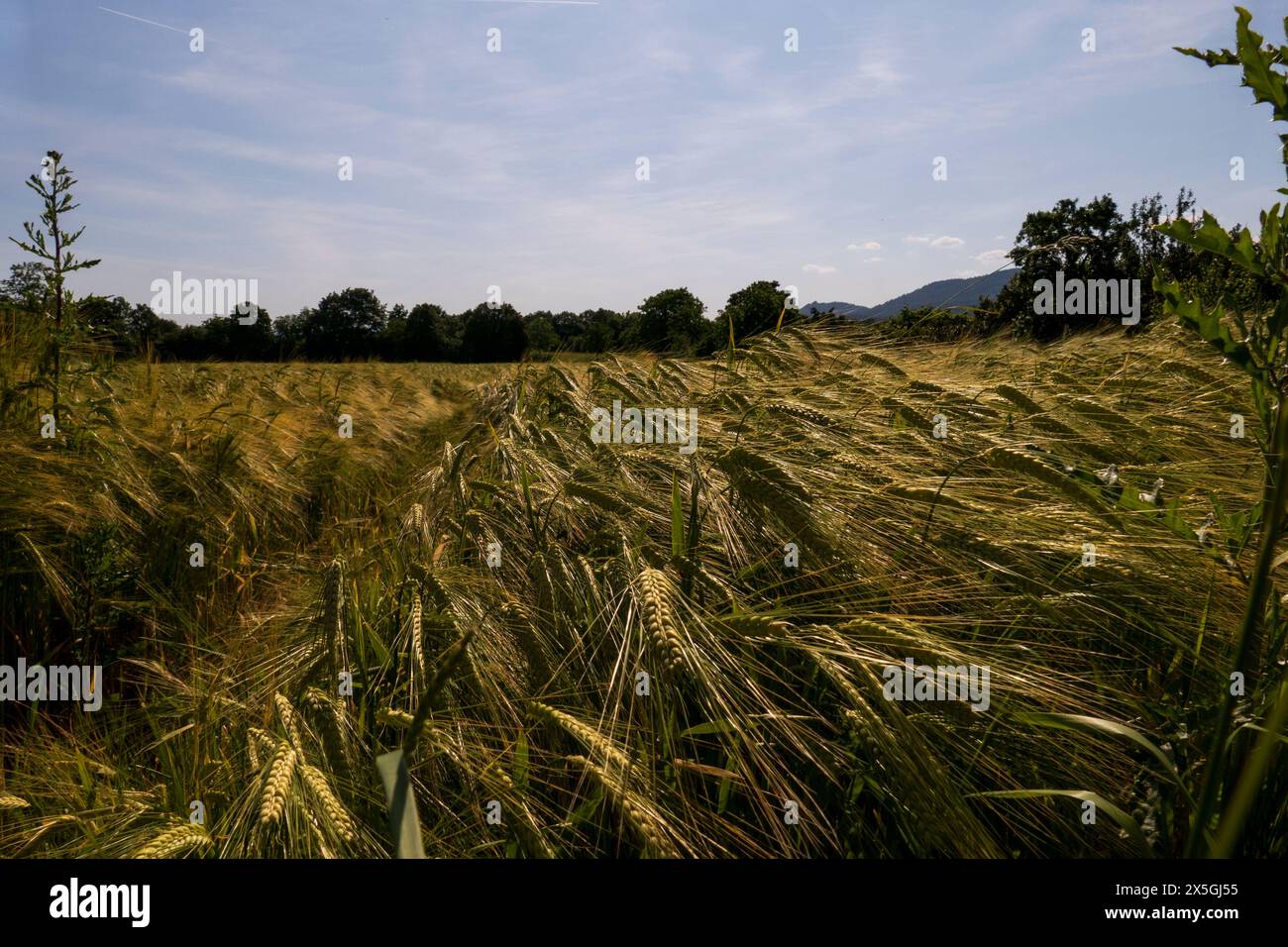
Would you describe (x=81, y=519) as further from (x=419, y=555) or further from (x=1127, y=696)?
(x=1127, y=696)

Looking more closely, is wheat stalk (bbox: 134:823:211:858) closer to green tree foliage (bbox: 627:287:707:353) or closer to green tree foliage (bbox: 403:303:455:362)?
green tree foliage (bbox: 627:287:707:353)

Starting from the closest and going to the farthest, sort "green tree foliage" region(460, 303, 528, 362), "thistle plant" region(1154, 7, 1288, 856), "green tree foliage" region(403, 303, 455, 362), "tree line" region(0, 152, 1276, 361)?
"thistle plant" region(1154, 7, 1288, 856) → "tree line" region(0, 152, 1276, 361) → "green tree foliage" region(460, 303, 528, 362) → "green tree foliage" region(403, 303, 455, 362)

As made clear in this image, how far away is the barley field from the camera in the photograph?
1383 millimetres

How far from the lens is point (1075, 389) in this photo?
3619 millimetres

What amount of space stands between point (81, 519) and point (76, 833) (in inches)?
79.6

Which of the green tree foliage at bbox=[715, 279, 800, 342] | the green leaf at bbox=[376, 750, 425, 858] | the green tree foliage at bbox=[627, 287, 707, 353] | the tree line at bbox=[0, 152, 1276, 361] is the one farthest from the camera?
the green tree foliage at bbox=[627, 287, 707, 353]

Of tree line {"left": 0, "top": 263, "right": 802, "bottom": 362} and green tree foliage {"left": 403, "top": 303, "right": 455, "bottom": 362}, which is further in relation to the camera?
green tree foliage {"left": 403, "top": 303, "right": 455, "bottom": 362}

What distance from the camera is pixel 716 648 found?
1.55m

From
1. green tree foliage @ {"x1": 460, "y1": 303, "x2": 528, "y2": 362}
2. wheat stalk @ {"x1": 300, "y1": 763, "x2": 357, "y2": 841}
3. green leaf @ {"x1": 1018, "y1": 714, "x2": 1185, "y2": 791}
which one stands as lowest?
wheat stalk @ {"x1": 300, "y1": 763, "x2": 357, "y2": 841}

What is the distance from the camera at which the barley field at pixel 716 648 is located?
1383 millimetres

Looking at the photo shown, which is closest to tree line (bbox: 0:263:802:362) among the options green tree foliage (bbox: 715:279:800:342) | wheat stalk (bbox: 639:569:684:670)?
green tree foliage (bbox: 715:279:800:342)

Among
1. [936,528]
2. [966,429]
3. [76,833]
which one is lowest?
[76,833]
